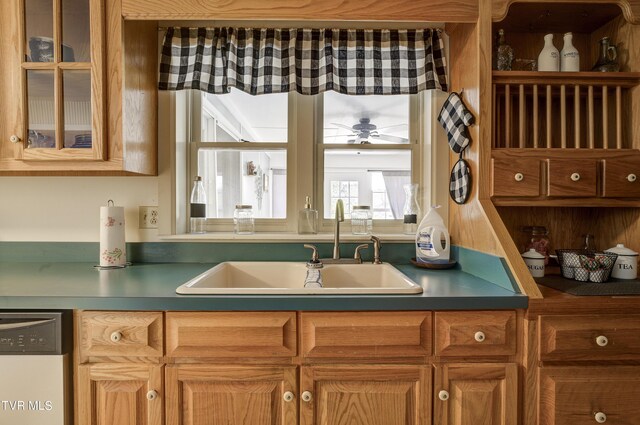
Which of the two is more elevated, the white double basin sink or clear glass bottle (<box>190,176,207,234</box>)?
clear glass bottle (<box>190,176,207,234</box>)

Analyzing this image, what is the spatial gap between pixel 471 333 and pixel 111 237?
148 centimetres

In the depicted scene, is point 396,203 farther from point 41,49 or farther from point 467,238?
point 41,49

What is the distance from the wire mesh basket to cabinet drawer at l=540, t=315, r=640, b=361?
0.21m

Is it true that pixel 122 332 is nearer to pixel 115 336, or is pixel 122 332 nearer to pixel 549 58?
pixel 115 336

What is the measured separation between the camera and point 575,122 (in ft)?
4.88

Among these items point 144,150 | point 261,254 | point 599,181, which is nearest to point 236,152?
point 144,150

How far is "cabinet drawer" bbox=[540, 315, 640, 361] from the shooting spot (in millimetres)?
1161

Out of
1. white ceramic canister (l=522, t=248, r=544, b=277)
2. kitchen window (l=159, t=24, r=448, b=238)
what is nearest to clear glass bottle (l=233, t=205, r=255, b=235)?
kitchen window (l=159, t=24, r=448, b=238)

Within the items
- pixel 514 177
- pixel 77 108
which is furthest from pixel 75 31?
pixel 514 177

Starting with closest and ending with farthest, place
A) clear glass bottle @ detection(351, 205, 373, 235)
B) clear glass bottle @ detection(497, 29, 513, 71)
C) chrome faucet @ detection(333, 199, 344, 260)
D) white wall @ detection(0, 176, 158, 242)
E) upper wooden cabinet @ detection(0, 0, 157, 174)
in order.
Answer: upper wooden cabinet @ detection(0, 0, 157, 174)
clear glass bottle @ detection(497, 29, 513, 71)
chrome faucet @ detection(333, 199, 344, 260)
white wall @ detection(0, 176, 158, 242)
clear glass bottle @ detection(351, 205, 373, 235)

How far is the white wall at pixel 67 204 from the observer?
5.87 feet

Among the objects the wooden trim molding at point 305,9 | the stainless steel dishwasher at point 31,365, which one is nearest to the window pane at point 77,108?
the wooden trim molding at point 305,9

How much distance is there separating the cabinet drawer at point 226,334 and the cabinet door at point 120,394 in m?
0.13

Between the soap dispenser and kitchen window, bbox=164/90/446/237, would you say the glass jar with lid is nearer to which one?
kitchen window, bbox=164/90/446/237
